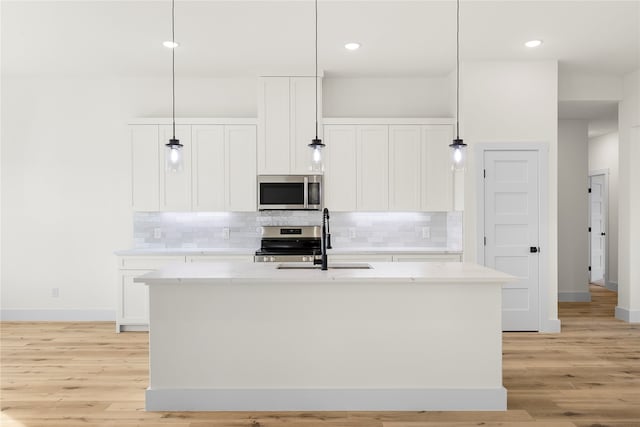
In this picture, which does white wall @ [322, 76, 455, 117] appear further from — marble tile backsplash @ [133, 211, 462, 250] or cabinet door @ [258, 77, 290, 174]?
marble tile backsplash @ [133, 211, 462, 250]

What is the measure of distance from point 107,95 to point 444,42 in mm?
4097

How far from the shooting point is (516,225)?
563 cm

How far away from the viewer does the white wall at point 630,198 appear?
6074 mm

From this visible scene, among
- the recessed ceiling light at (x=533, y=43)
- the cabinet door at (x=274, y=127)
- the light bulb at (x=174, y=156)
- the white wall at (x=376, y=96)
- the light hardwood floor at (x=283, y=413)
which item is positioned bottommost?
the light hardwood floor at (x=283, y=413)

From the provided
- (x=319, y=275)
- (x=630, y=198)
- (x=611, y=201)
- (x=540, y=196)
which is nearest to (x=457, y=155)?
(x=319, y=275)

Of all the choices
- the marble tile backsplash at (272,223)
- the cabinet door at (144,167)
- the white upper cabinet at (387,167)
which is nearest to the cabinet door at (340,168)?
the white upper cabinet at (387,167)

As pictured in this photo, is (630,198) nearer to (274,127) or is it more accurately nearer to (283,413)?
(274,127)

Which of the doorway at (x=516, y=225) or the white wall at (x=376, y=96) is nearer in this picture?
the doorway at (x=516, y=225)

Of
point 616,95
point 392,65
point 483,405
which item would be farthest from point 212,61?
point 616,95

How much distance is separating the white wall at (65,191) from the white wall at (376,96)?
1.75m

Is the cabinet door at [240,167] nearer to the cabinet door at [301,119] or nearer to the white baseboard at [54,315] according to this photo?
the cabinet door at [301,119]

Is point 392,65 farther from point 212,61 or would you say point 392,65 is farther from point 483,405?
point 483,405

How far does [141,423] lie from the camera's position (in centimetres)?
321

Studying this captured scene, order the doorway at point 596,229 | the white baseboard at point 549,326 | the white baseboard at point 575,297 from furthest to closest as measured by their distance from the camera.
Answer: the doorway at point 596,229, the white baseboard at point 575,297, the white baseboard at point 549,326
